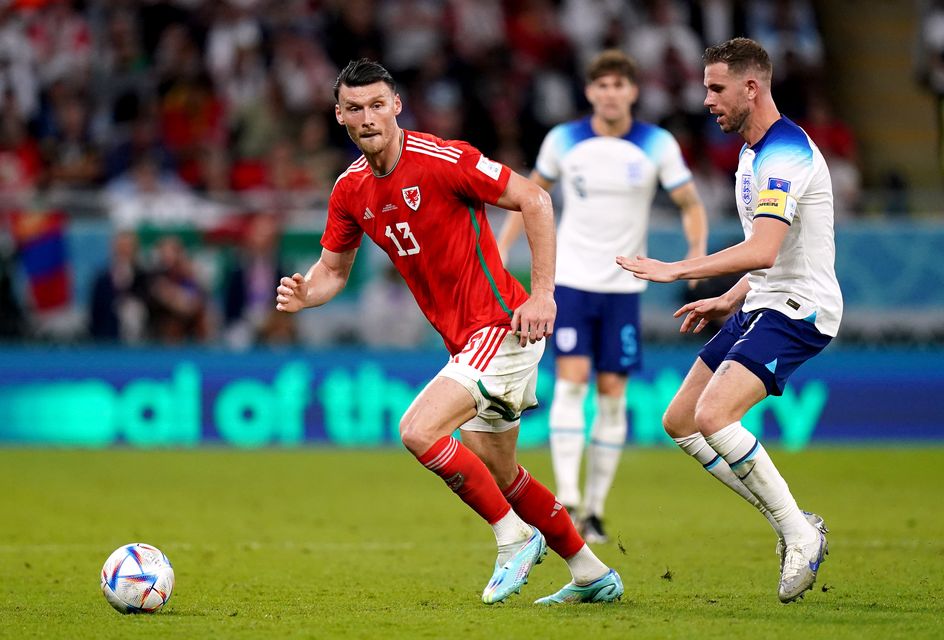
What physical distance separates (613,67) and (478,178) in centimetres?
343

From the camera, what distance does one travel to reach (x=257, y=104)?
1719cm

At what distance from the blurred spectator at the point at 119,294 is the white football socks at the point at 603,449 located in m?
6.16

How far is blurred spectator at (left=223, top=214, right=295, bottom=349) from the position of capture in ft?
46.3

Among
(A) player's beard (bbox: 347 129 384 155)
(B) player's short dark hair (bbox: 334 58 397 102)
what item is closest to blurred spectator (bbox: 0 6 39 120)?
(B) player's short dark hair (bbox: 334 58 397 102)

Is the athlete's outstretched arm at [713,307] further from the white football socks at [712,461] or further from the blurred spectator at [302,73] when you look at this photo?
the blurred spectator at [302,73]

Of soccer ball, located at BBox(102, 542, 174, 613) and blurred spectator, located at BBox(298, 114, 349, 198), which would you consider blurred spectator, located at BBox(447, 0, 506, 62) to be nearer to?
blurred spectator, located at BBox(298, 114, 349, 198)

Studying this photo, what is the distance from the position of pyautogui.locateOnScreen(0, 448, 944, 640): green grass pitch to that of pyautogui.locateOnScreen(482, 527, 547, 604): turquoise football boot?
87 mm

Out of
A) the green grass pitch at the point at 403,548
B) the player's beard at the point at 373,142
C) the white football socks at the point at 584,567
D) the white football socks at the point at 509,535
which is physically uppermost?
the player's beard at the point at 373,142

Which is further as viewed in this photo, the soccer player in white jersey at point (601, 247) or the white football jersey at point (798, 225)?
the soccer player in white jersey at point (601, 247)

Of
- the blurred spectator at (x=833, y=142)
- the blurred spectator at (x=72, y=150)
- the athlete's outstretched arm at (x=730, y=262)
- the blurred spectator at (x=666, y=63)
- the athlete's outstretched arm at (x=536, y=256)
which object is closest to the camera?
the athlete's outstretched arm at (x=730, y=262)

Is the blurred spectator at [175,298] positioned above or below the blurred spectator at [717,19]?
below

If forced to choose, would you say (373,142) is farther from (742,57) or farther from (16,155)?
(16,155)

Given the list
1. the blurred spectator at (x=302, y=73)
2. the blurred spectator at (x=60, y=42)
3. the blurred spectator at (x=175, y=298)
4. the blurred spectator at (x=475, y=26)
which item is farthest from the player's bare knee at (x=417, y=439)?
the blurred spectator at (x=475, y=26)

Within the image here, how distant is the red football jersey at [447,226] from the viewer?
6.34 meters
